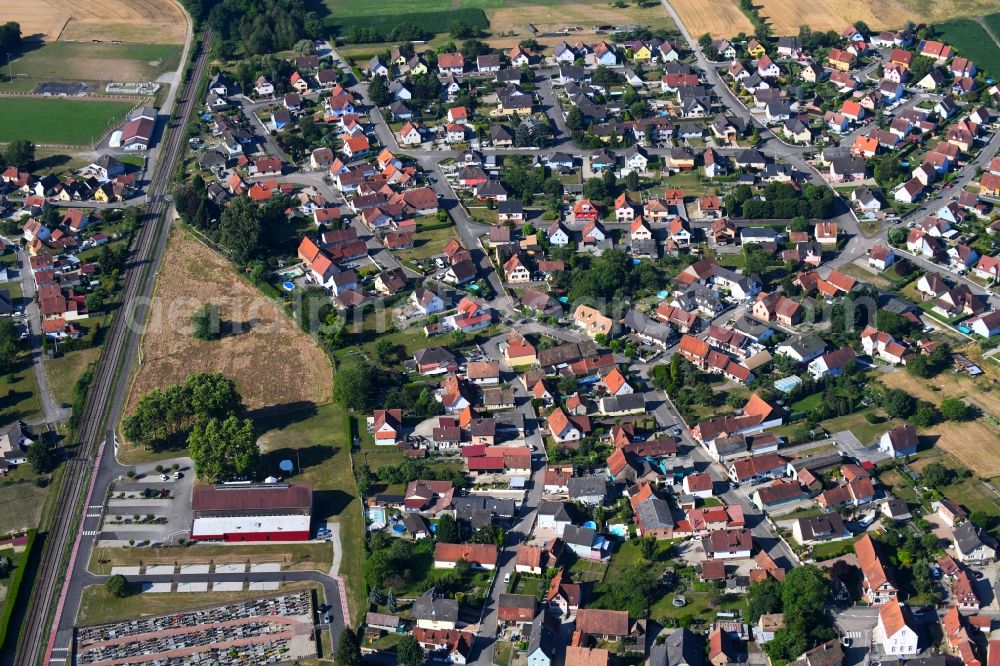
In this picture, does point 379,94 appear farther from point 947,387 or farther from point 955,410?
point 955,410

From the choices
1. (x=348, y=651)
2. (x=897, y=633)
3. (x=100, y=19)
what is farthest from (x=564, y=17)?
(x=348, y=651)

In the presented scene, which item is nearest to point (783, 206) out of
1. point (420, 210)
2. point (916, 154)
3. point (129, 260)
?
point (916, 154)

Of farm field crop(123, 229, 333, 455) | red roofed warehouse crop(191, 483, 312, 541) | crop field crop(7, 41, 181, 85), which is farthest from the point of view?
crop field crop(7, 41, 181, 85)

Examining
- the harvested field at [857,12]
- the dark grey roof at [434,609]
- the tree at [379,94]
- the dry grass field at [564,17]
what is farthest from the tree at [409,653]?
the harvested field at [857,12]

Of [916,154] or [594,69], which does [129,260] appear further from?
[916,154]

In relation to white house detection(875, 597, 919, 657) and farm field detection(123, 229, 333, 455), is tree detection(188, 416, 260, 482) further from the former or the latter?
white house detection(875, 597, 919, 657)

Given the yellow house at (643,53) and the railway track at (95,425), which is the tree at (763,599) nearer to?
the railway track at (95,425)

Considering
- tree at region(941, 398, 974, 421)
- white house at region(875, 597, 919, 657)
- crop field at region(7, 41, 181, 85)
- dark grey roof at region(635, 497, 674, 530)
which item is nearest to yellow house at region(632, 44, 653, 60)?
crop field at region(7, 41, 181, 85)
